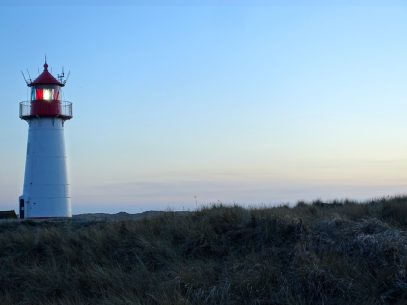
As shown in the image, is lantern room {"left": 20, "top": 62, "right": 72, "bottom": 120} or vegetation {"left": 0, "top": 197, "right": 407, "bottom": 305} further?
lantern room {"left": 20, "top": 62, "right": 72, "bottom": 120}

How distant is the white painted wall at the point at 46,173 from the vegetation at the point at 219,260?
10.6m

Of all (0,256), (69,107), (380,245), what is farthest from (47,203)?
(380,245)

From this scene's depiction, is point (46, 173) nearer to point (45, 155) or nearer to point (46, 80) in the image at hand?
point (45, 155)

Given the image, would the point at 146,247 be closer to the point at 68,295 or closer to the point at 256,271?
the point at 68,295

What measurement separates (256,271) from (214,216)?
10.5 feet

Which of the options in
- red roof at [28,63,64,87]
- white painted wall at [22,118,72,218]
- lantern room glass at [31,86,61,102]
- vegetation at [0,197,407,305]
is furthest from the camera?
lantern room glass at [31,86,61,102]

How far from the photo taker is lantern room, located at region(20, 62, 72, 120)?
947 inches

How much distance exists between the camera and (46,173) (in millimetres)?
23875

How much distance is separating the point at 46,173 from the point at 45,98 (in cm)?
328

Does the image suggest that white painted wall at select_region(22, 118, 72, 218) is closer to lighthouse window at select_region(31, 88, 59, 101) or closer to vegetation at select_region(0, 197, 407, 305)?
lighthouse window at select_region(31, 88, 59, 101)

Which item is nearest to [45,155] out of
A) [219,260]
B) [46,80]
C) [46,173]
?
[46,173]

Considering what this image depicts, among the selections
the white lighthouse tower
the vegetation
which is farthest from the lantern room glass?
the vegetation

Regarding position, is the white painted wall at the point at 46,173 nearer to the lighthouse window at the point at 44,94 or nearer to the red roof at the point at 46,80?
the lighthouse window at the point at 44,94

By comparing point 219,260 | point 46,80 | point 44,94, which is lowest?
point 219,260
